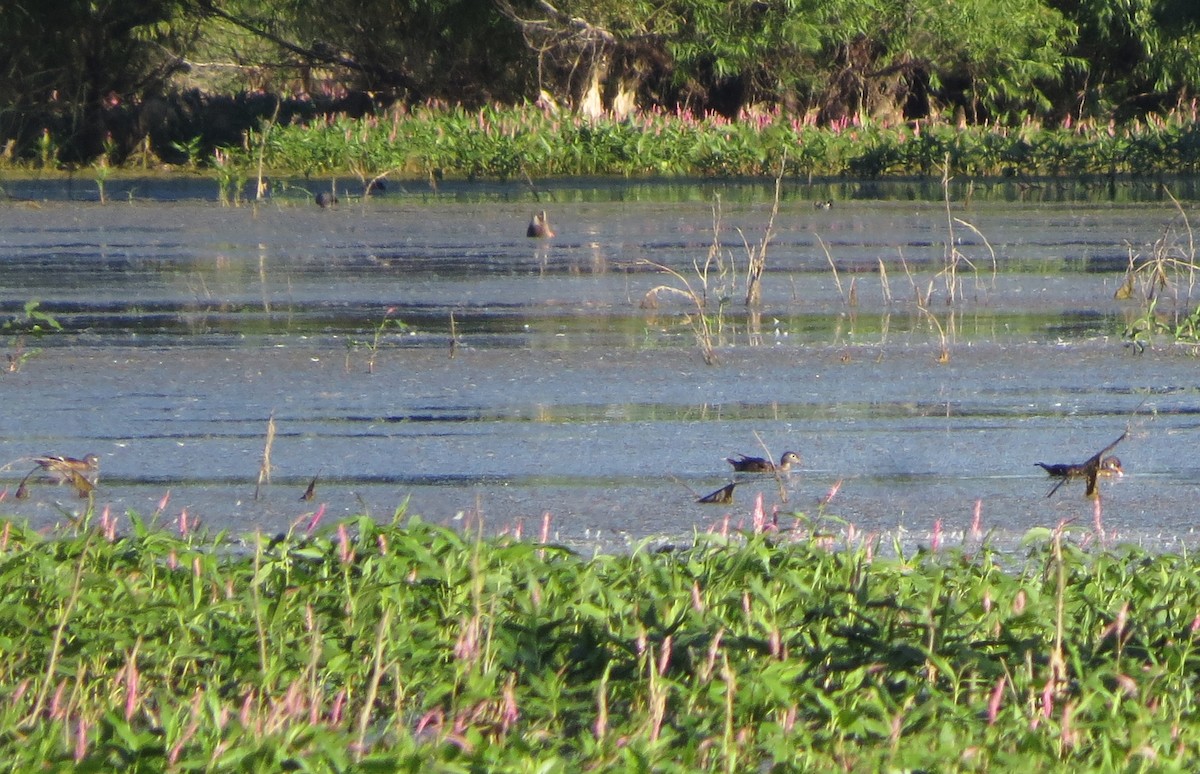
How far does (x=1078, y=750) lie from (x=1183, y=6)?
2455 cm

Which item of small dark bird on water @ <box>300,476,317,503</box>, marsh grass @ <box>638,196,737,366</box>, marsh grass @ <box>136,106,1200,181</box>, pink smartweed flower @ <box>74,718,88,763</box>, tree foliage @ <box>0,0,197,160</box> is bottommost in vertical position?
small dark bird on water @ <box>300,476,317,503</box>

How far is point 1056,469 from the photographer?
683 cm

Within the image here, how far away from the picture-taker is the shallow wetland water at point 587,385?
659 centimetres

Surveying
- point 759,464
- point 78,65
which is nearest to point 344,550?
point 759,464

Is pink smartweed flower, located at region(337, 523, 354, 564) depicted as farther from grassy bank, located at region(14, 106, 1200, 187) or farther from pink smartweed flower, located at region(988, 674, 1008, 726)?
grassy bank, located at region(14, 106, 1200, 187)

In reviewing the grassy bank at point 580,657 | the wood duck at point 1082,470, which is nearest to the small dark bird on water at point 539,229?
the wood duck at point 1082,470

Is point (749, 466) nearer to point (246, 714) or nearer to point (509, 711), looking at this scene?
point (509, 711)

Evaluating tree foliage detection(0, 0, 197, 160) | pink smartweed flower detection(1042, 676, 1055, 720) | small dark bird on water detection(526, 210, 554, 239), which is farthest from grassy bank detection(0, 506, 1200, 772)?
tree foliage detection(0, 0, 197, 160)

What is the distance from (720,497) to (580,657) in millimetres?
2296

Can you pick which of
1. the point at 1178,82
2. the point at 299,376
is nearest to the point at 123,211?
the point at 299,376

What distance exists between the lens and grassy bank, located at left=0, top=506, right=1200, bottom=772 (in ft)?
11.9

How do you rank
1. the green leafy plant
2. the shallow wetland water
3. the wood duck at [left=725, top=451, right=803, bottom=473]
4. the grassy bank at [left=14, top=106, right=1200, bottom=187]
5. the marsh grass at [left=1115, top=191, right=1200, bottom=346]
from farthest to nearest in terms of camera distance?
the grassy bank at [left=14, top=106, right=1200, bottom=187]
the marsh grass at [left=1115, top=191, right=1200, bottom=346]
the green leafy plant
the wood duck at [left=725, top=451, right=803, bottom=473]
the shallow wetland water

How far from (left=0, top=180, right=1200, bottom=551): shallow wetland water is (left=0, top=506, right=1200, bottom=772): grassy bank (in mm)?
793

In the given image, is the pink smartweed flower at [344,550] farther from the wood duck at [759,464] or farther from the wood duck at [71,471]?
the wood duck at [759,464]
